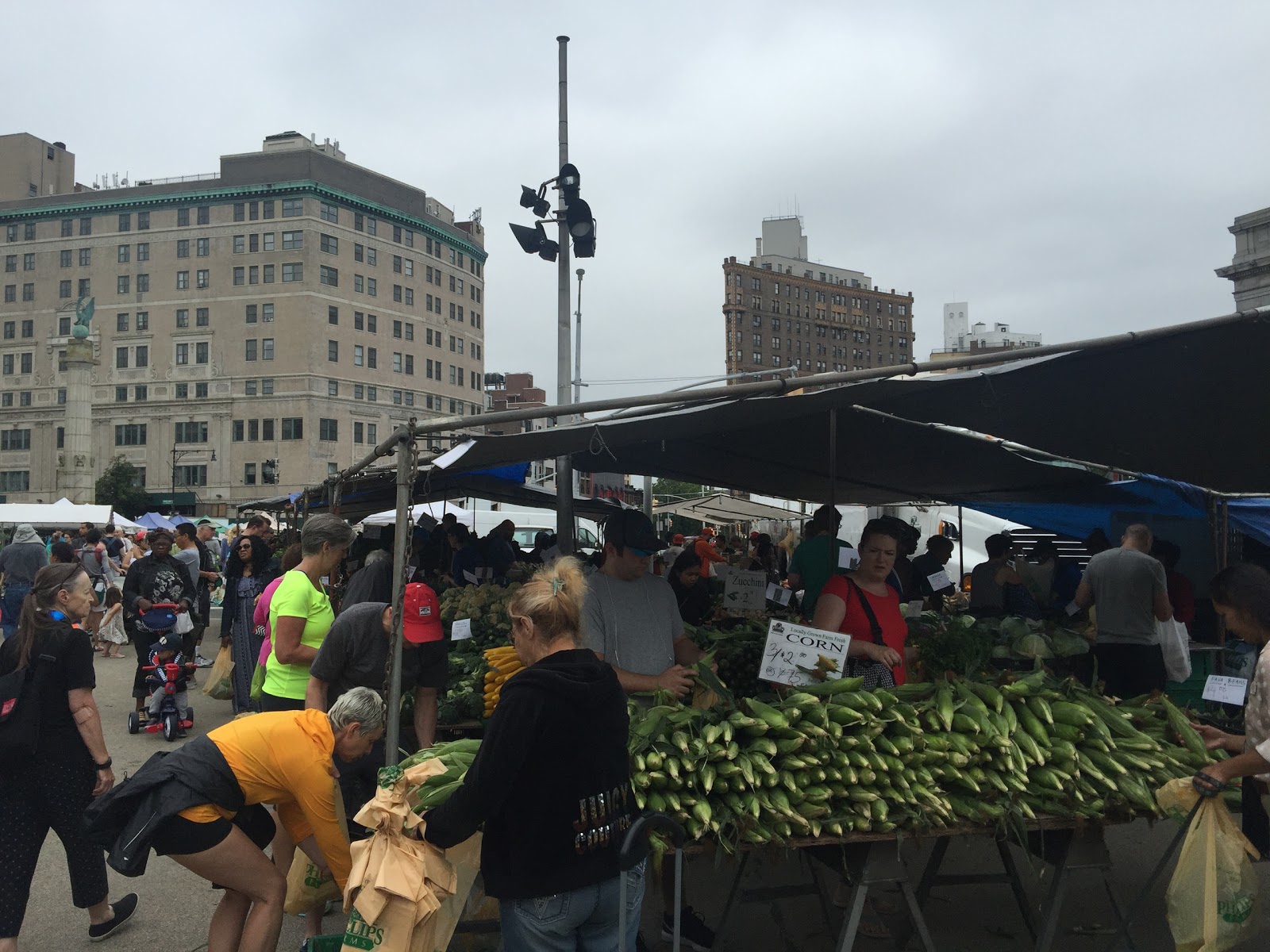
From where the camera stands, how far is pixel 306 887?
3.99 metres

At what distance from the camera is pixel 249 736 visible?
131 inches

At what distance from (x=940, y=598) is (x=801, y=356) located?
111 meters

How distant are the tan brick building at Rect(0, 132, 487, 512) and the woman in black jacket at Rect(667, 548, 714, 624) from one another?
6438 centimetres

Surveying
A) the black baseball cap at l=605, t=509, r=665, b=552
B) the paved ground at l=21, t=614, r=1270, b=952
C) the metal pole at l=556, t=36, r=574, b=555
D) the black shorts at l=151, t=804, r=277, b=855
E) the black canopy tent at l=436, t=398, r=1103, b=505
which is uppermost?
the metal pole at l=556, t=36, r=574, b=555

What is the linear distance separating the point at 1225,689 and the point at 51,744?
4.96 metres

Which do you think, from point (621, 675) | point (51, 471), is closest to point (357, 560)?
point (621, 675)

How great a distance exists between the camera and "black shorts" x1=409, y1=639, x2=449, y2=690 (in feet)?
16.8

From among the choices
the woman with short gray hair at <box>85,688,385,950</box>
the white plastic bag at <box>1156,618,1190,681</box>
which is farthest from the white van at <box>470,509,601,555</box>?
the woman with short gray hair at <box>85,688,385,950</box>

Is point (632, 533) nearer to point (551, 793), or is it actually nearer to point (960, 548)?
point (551, 793)

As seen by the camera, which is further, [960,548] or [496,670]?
[960,548]

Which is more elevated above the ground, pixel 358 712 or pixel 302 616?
pixel 302 616

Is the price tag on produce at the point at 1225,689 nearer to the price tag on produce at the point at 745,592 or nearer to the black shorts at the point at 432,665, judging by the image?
the black shorts at the point at 432,665

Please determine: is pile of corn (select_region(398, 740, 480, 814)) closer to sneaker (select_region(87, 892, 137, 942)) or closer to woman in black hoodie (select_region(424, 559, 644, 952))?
woman in black hoodie (select_region(424, 559, 644, 952))

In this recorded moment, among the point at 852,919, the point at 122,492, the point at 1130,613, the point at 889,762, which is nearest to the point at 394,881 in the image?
the point at 852,919
